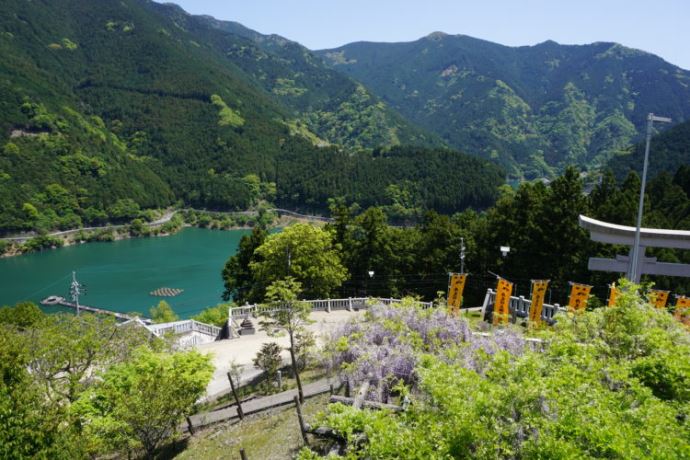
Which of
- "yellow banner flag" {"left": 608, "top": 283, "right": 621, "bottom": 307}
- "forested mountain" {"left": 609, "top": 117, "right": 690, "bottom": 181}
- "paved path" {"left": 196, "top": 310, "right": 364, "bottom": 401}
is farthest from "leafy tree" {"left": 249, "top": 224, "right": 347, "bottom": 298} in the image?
"forested mountain" {"left": 609, "top": 117, "right": 690, "bottom": 181}

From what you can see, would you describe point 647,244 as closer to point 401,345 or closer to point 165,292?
point 401,345

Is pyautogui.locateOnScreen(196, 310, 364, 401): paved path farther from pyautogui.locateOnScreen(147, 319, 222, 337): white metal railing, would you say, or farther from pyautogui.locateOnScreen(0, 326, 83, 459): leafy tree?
pyautogui.locateOnScreen(0, 326, 83, 459): leafy tree

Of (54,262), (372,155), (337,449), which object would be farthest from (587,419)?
(372,155)

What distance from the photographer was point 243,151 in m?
166

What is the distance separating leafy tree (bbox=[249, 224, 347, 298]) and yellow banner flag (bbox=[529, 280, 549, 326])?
14.6 meters

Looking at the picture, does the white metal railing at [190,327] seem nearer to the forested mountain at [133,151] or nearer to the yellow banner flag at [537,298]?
the yellow banner flag at [537,298]

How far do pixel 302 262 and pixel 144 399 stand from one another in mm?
19191

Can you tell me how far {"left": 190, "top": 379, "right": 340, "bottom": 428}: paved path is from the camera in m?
14.1

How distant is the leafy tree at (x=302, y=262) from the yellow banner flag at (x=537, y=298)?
1463cm

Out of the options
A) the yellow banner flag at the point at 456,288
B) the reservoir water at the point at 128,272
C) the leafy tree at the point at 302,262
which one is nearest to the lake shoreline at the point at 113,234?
the reservoir water at the point at 128,272

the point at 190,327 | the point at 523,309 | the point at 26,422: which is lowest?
the point at 190,327

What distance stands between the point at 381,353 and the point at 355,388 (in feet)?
3.89

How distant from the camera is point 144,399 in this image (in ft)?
38.8

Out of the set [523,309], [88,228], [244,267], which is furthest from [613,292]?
[88,228]
